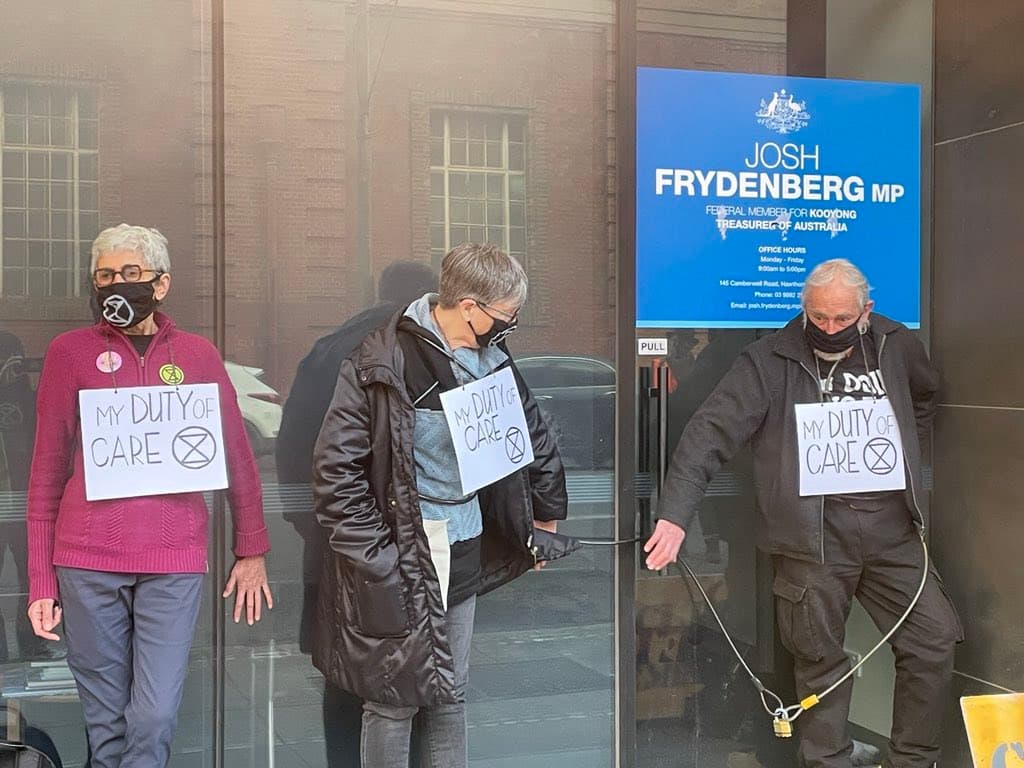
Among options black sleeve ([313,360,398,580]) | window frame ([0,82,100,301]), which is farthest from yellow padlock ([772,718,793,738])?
window frame ([0,82,100,301])

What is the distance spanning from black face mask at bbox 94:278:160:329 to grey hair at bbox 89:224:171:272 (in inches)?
3.4

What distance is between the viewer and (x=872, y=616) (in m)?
4.38

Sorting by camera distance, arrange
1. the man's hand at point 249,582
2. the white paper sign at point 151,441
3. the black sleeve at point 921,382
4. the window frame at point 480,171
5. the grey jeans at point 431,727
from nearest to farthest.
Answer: the white paper sign at point 151,441 → the grey jeans at point 431,727 → the man's hand at point 249,582 → the window frame at point 480,171 → the black sleeve at point 921,382

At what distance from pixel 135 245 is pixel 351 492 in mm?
967

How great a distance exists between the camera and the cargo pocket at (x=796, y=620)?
13.9ft

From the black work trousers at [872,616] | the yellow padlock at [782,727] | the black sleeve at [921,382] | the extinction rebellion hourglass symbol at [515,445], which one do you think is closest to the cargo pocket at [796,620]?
the black work trousers at [872,616]

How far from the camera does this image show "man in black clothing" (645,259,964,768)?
13.7 ft

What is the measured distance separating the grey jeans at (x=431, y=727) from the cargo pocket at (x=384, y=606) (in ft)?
0.78

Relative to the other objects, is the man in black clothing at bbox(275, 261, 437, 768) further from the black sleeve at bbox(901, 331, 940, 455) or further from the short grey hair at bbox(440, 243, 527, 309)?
the black sleeve at bbox(901, 331, 940, 455)

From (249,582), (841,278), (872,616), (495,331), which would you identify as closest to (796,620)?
Answer: (872,616)

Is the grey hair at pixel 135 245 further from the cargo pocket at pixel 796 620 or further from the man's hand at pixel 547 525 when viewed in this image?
the cargo pocket at pixel 796 620

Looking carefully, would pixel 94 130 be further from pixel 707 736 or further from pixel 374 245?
pixel 707 736

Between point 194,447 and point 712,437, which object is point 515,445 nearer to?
point 712,437

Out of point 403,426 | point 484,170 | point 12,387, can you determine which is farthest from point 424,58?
point 12,387
